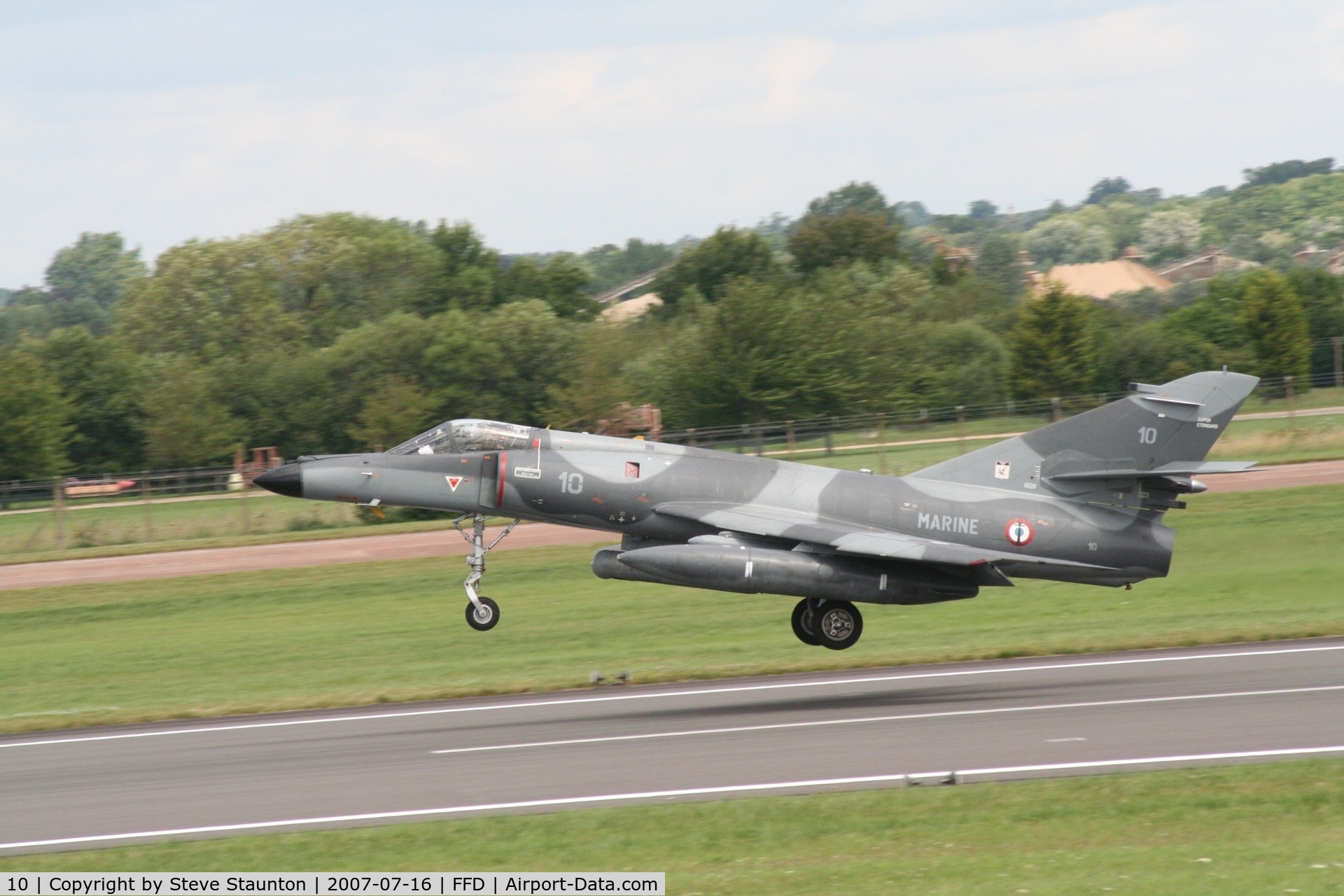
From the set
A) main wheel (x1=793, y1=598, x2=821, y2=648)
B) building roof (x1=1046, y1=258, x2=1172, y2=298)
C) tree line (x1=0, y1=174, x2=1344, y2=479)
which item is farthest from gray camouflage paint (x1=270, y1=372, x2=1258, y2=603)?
building roof (x1=1046, y1=258, x2=1172, y2=298)

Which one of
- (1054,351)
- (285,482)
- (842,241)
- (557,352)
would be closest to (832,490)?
(285,482)

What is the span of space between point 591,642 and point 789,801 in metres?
12.3

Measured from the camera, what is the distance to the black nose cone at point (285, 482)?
19891 mm

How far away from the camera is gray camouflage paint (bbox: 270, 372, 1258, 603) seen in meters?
20.2

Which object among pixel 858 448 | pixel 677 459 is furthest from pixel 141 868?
pixel 858 448

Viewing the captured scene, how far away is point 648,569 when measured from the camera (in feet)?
60.5

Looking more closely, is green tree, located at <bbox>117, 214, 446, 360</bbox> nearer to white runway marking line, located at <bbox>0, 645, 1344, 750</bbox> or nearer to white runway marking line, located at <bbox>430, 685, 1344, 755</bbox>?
white runway marking line, located at <bbox>0, 645, 1344, 750</bbox>

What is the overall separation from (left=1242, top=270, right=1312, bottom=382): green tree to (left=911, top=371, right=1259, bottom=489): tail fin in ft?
173

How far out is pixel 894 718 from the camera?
54.1ft

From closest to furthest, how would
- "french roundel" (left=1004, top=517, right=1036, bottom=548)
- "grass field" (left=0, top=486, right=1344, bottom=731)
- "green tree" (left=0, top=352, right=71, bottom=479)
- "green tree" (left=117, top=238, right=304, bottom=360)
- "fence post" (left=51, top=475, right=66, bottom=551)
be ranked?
"french roundel" (left=1004, top=517, right=1036, bottom=548), "grass field" (left=0, top=486, right=1344, bottom=731), "fence post" (left=51, top=475, right=66, bottom=551), "green tree" (left=0, top=352, right=71, bottom=479), "green tree" (left=117, top=238, right=304, bottom=360)

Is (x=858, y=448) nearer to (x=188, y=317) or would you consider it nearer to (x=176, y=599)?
(x=176, y=599)

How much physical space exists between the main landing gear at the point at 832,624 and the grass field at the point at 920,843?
750 centimetres

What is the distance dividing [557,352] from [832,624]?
4574 cm

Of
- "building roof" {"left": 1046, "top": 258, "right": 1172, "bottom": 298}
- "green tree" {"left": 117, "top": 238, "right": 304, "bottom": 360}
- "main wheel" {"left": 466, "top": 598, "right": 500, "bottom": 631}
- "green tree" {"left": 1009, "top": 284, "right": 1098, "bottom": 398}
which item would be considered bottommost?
"main wheel" {"left": 466, "top": 598, "right": 500, "bottom": 631}
